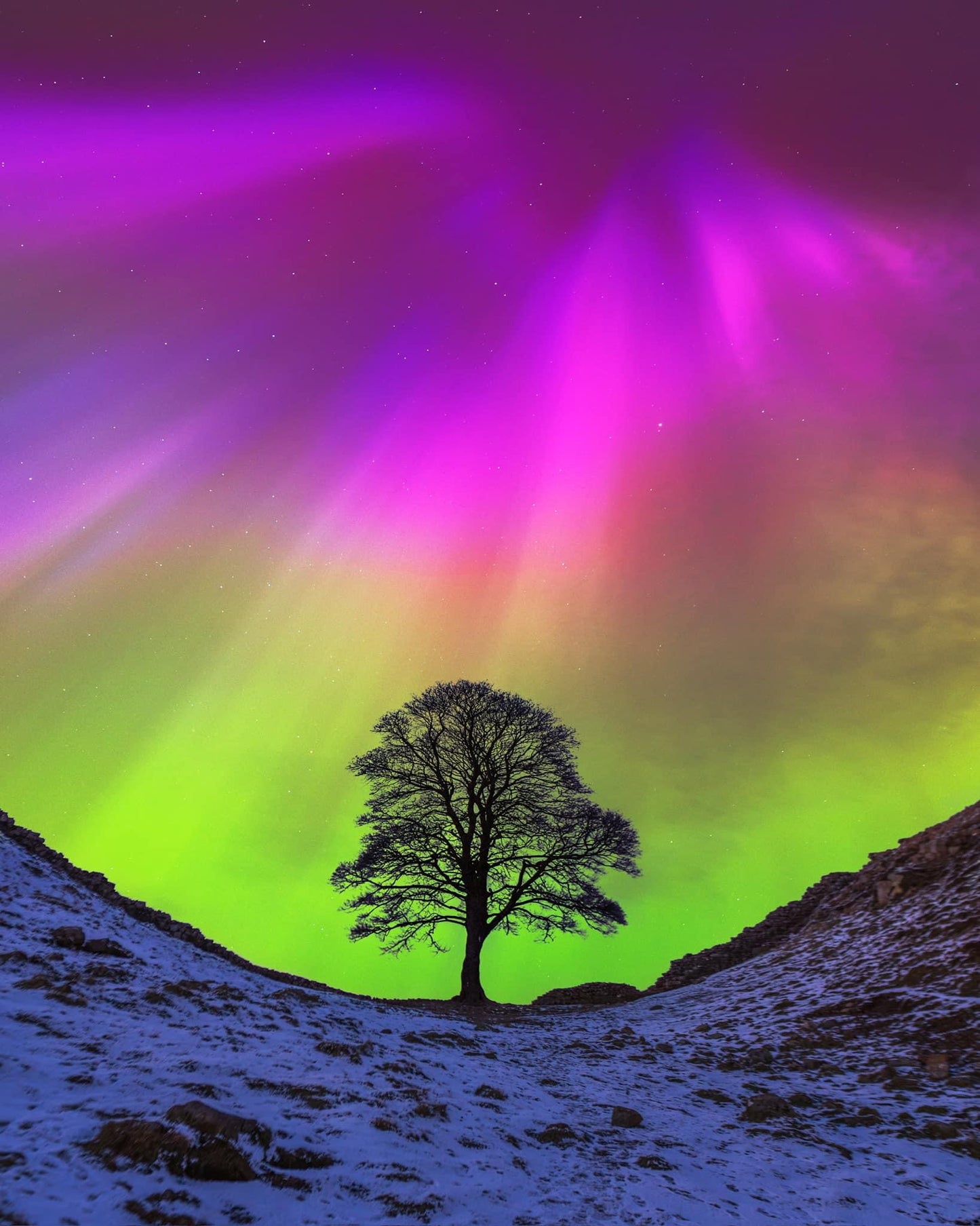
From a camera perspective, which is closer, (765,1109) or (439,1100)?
(439,1100)

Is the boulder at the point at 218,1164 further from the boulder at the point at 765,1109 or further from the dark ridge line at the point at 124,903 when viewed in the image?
the dark ridge line at the point at 124,903

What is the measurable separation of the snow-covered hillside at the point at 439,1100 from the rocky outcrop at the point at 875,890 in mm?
3027

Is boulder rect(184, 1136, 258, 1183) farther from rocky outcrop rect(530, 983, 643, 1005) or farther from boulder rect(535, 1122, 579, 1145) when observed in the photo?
rocky outcrop rect(530, 983, 643, 1005)

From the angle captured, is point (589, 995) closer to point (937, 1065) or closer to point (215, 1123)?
point (937, 1065)

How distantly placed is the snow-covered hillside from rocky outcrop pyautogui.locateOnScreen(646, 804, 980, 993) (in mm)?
3027

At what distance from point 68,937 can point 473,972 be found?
16.2 meters

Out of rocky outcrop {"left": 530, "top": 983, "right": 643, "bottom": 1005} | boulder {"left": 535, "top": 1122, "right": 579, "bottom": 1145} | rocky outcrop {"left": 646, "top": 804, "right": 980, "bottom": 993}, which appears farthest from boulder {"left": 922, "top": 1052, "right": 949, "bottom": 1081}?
rocky outcrop {"left": 530, "top": 983, "right": 643, "bottom": 1005}

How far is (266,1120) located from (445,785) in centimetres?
2017

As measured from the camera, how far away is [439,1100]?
7016 mm

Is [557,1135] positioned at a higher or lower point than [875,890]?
lower

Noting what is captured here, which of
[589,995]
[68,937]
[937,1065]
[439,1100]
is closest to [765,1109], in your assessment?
[937,1065]

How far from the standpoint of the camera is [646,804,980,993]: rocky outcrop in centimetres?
1677

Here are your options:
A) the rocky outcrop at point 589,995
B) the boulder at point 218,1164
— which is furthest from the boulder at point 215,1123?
the rocky outcrop at point 589,995

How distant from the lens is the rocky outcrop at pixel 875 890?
16.8m
